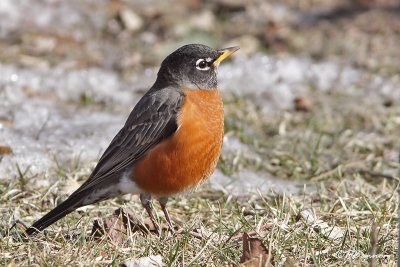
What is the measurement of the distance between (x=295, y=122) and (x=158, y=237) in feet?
10.9

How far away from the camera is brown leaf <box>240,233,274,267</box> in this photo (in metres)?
3.89

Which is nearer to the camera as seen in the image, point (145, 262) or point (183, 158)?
point (145, 262)

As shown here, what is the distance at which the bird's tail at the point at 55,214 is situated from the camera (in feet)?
14.5

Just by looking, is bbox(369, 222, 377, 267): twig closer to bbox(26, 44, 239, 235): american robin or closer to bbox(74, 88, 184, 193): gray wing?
bbox(26, 44, 239, 235): american robin

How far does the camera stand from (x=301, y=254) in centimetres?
413

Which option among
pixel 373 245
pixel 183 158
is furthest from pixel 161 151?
pixel 373 245

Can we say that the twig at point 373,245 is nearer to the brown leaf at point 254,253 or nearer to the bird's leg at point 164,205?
the brown leaf at point 254,253

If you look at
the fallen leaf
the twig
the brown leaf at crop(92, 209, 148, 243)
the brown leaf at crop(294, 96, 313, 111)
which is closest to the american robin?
the brown leaf at crop(92, 209, 148, 243)

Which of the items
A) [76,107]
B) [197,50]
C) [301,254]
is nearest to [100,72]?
[76,107]

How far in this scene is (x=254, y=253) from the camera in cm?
392

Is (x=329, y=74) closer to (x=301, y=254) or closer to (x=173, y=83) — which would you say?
(x=173, y=83)

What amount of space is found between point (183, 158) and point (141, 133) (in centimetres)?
37

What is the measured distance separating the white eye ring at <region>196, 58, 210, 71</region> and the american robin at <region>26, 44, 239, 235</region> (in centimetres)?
24

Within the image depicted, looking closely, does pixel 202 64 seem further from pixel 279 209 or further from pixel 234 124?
pixel 234 124
